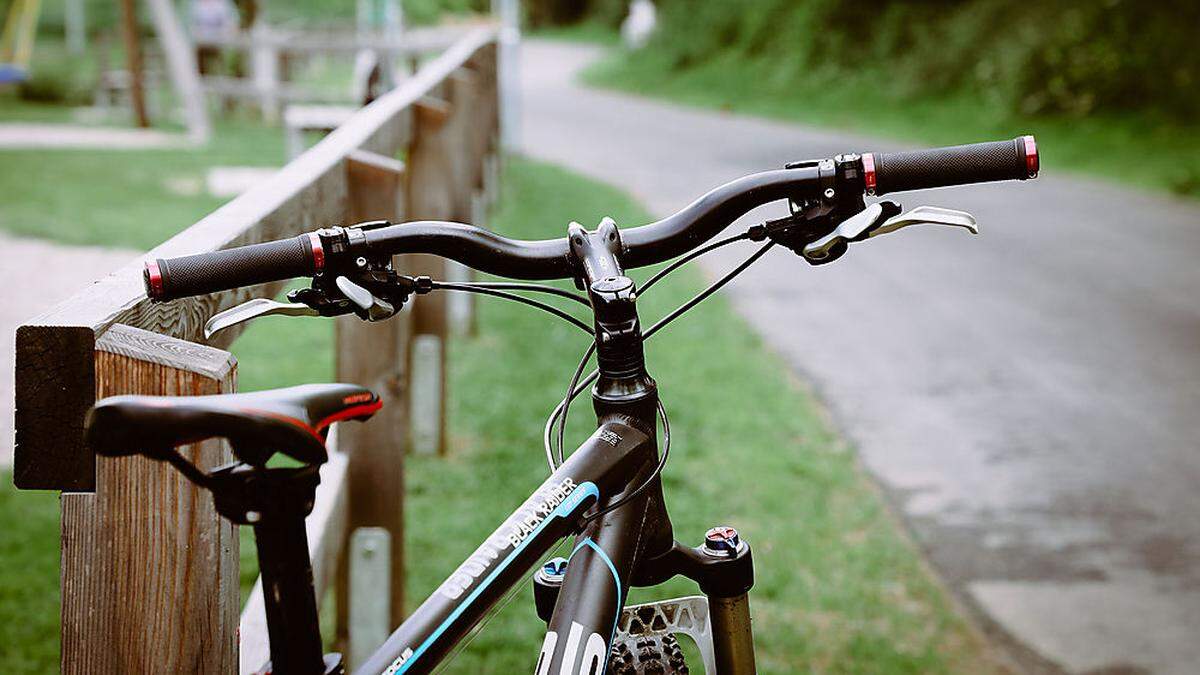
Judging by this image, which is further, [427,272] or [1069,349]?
[1069,349]

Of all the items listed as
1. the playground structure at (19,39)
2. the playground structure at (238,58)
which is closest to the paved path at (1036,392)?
the playground structure at (238,58)

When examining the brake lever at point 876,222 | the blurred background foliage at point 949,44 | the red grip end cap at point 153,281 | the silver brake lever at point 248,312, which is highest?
the blurred background foliage at point 949,44

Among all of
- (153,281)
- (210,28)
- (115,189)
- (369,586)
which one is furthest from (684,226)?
(210,28)

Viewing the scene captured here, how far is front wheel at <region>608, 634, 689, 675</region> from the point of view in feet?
6.89

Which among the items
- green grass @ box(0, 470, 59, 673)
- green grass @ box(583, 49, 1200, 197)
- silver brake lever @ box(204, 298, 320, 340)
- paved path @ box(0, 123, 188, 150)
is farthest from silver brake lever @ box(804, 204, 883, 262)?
paved path @ box(0, 123, 188, 150)

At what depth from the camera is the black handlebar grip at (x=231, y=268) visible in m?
1.75

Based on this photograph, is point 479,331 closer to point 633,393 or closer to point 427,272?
point 427,272

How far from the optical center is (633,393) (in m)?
1.95

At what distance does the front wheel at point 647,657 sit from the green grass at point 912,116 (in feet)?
42.7

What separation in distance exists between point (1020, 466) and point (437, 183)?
9.06 ft

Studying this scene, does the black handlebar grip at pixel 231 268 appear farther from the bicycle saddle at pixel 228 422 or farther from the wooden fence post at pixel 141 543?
the bicycle saddle at pixel 228 422

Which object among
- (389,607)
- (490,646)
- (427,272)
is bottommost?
(490,646)

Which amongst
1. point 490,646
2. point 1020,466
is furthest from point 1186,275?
point 490,646

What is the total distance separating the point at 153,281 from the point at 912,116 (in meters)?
20.0
